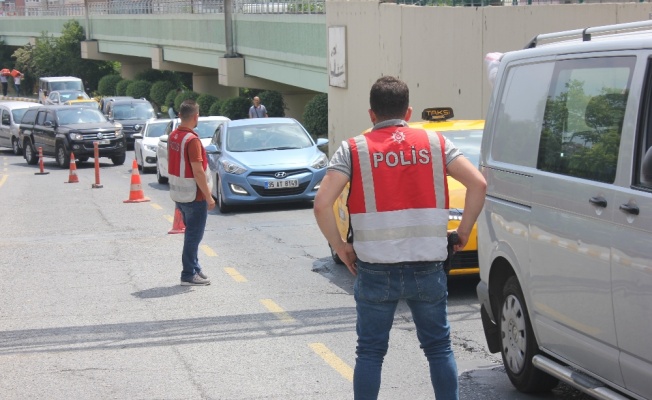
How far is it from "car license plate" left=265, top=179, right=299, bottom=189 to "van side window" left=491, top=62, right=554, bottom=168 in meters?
10.6

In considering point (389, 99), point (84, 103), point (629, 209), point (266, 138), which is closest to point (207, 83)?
point (84, 103)

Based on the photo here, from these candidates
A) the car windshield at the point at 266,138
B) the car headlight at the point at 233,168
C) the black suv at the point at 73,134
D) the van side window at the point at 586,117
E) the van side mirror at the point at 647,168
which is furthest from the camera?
the black suv at the point at 73,134

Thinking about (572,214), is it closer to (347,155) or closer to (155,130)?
(347,155)

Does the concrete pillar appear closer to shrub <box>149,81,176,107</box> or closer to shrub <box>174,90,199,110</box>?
shrub <box>174,90,199,110</box>

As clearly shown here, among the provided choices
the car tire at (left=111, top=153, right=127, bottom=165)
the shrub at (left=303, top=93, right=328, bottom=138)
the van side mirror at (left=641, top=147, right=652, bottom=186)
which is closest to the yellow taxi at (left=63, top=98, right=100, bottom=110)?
the car tire at (left=111, top=153, right=127, bottom=165)

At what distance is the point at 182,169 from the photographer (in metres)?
10.7

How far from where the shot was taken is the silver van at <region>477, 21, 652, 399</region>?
5.04 meters

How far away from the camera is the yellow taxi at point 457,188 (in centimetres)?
972

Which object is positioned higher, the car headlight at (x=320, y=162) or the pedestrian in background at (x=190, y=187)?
the pedestrian in background at (x=190, y=187)

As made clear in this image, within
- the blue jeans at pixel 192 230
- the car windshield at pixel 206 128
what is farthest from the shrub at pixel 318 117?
the blue jeans at pixel 192 230

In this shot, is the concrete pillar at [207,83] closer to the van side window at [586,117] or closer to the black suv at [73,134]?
the black suv at [73,134]

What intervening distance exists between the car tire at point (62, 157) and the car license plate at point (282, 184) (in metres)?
14.6

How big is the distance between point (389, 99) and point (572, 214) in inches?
48.4

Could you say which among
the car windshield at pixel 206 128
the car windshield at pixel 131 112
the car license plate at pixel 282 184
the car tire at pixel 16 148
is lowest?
the car tire at pixel 16 148
